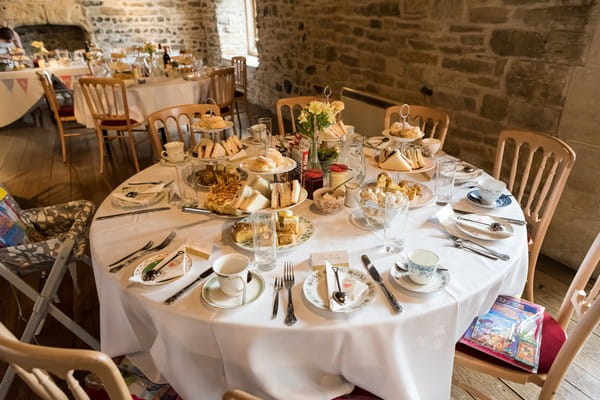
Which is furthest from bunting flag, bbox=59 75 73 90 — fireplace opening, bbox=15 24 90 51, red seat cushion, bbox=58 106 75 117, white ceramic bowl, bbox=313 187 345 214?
white ceramic bowl, bbox=313 187 345 214

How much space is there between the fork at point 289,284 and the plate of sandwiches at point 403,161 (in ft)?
2.06

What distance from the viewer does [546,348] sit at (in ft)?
3.87

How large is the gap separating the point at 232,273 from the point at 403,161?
2.74 feet

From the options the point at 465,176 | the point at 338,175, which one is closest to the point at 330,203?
the point at 338,175

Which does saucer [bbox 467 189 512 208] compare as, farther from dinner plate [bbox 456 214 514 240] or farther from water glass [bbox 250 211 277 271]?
water glass [bbox 250 211 277 271]

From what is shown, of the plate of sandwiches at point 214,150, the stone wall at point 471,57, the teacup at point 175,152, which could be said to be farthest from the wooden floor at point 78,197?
the plate of sandwiches at point 214,150

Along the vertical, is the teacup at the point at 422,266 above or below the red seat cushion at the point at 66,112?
above

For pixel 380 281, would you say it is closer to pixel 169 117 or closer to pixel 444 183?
pixel 444 183

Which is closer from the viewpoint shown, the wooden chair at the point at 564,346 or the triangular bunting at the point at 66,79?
the wooden chair at the point at 564,346

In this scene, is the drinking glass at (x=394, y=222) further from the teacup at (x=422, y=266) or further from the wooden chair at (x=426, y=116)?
the wooden chair at (x=426, y=116)

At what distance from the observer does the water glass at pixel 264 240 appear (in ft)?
3.59

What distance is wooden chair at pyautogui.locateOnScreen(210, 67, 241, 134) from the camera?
12.7 ft

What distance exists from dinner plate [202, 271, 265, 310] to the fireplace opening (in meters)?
7.77

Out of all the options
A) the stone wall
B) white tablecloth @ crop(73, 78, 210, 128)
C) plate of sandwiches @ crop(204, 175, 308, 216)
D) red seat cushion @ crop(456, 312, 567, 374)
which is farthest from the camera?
white tablecloth @ crop(73, 78, 210, 128)
